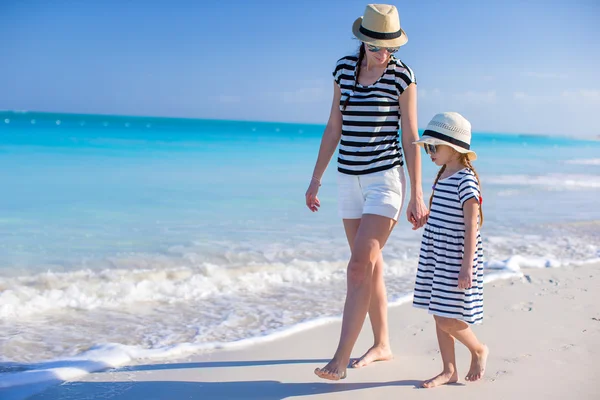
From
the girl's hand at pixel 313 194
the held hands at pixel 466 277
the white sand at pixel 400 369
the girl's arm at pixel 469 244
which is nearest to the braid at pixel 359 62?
the girl's hand at pixel 313 194

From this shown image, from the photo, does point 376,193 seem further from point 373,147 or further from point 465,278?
point 465,278

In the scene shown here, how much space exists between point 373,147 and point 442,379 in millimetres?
1228

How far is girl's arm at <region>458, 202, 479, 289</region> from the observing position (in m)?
2.87

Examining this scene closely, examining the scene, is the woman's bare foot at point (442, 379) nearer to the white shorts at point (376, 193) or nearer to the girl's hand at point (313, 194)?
the white shorts at point (376, 193)

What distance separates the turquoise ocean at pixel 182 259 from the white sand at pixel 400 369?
0.24 meters

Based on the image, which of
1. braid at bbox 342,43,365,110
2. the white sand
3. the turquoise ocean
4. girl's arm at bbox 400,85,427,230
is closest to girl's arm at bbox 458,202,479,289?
girl's arm at bbox 400,85,427,230

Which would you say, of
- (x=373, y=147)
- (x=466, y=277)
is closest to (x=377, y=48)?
(x=373, y=147)

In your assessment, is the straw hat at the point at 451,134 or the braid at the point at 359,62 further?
the braid at the point at 359,62

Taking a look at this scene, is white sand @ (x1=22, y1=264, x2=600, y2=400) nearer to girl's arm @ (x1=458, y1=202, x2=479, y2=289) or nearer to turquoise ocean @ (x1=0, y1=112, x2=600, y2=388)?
turquoise ocean @ (x1=0, y1=112, x2=600, y2=388)

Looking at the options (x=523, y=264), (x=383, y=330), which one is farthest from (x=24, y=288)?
(x=523, y=264)

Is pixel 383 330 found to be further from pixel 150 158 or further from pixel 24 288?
pixel 150 158

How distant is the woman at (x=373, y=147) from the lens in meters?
3.05

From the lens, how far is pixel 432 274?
308cm

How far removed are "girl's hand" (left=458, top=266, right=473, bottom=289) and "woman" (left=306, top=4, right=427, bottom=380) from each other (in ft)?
1.24
